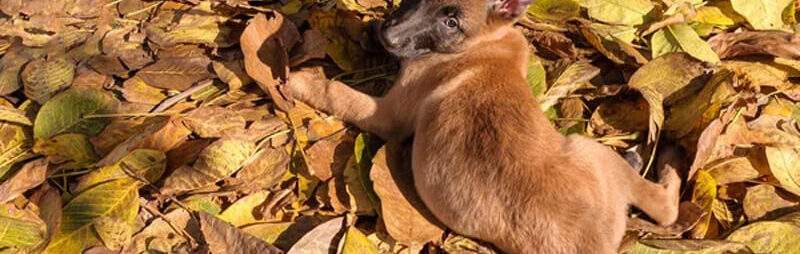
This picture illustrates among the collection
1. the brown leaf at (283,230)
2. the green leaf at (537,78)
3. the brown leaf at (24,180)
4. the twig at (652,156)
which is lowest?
the twig at (652,156)

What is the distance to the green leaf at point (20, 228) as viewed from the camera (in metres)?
3.63

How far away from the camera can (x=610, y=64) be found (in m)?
5.00

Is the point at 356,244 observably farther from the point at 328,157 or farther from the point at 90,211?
the point at 90,211

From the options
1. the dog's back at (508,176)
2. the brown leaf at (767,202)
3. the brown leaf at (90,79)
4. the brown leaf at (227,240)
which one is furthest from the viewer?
the brown leaf at (90,79)

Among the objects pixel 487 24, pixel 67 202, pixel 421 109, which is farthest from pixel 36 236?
pixel 487 24

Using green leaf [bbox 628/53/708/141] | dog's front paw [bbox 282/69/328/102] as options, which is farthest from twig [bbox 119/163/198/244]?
green leaf [bbox 628/53/708/141]

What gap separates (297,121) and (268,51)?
49 cm

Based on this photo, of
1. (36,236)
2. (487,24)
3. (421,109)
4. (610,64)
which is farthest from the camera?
(610,64)

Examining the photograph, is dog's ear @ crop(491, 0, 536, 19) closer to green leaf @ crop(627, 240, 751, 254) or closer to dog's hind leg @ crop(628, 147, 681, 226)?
dog's hind leg @ crop(628, 147, 681, 226)

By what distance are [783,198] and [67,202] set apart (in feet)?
13.7

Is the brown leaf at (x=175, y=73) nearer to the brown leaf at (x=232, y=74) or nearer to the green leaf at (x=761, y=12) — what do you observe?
the brown leaf at (x=232, y=74)

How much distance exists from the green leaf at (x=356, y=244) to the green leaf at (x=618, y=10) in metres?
2.41

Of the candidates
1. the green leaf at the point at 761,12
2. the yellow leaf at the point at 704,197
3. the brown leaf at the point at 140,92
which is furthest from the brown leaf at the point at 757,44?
the brown leaf at the point at 140,92

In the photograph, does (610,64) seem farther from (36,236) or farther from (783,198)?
(36,236)
